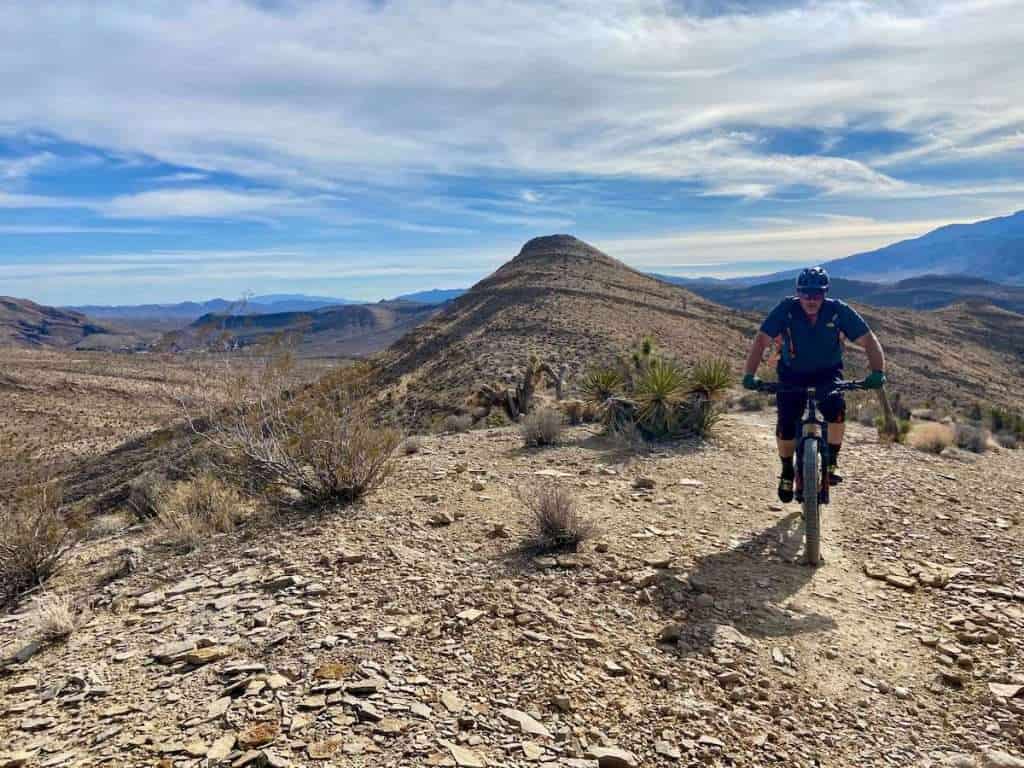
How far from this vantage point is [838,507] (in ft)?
21.1

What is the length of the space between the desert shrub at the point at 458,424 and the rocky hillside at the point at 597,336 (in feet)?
14.0

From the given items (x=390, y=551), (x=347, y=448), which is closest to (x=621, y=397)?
(x=347, y=448)

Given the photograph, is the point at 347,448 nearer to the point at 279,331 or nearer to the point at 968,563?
the point at 279,331

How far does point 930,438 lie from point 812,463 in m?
6.49

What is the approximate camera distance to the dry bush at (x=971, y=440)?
10755 mm

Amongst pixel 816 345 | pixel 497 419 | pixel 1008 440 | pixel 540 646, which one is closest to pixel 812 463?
pixel 816 345

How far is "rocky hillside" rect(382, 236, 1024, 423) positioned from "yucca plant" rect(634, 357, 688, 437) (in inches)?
320

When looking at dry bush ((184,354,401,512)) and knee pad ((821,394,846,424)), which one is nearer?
knee pad ((821,394,846,424))

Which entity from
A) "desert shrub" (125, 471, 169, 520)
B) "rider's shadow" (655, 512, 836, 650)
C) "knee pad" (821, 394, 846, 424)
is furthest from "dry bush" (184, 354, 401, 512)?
"knee pad" (821, 394, 846, 424)

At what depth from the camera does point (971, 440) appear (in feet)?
35.8

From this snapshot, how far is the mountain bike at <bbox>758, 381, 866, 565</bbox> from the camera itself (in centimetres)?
498

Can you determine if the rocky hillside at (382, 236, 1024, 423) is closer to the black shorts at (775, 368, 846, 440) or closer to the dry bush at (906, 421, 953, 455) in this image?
the dry bush at (906, 421, 953, 455)

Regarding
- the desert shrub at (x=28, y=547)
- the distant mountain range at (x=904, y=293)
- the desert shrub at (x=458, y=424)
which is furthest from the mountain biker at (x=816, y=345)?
the distant mountain range at (x=904, y=293)

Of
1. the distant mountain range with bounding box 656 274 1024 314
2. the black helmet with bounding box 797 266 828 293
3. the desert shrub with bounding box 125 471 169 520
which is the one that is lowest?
the desert shrub with bounding box 125 471 169 520
